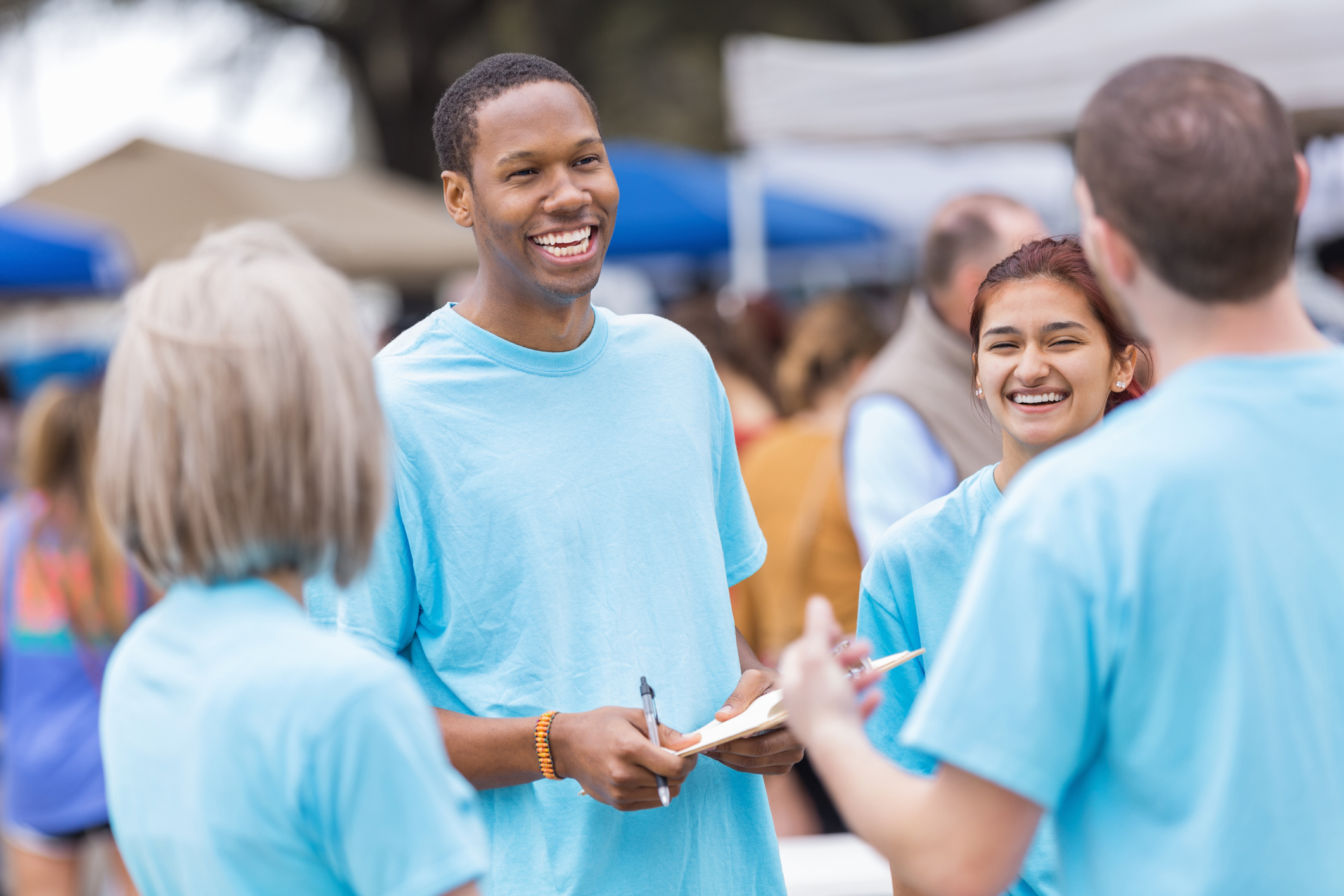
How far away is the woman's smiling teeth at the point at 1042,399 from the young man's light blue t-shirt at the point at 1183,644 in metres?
0.90

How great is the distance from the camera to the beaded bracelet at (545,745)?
1.96 metres

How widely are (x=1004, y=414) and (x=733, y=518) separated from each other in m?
0.48

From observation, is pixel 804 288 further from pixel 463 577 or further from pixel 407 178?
pixel 463 577

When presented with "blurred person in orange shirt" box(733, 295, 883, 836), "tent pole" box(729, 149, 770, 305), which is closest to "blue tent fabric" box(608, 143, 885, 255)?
"tent pole" box(729, 149, 770, 305)

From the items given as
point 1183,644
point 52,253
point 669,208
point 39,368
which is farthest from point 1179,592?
point 669,208

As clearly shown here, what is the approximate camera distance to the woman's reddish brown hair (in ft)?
7.57

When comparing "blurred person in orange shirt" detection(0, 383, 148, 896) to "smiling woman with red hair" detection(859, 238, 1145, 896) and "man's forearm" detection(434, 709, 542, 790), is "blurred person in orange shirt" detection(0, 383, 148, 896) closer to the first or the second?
"man's forearm" detection(434, 709, 542, 790)

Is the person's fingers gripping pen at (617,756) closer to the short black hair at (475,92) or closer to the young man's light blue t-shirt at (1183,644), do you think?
the young man's light blue t-shirt at (1183,644)

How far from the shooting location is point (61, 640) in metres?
4.45

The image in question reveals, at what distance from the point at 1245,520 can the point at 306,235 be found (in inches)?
326

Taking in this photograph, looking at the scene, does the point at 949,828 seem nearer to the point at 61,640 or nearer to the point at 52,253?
the point at 61,640

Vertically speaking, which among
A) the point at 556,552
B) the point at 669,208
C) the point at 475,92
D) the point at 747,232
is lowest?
the point at 669,208

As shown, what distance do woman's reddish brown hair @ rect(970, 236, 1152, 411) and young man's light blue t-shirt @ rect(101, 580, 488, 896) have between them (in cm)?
137

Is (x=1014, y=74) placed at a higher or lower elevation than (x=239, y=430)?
higher
